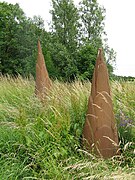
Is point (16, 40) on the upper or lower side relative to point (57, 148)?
upper

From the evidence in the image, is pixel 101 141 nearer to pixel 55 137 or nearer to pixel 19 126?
pixel 55 137

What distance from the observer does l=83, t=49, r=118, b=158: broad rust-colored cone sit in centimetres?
378

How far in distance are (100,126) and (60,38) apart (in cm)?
2214

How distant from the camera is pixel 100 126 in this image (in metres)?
3.81

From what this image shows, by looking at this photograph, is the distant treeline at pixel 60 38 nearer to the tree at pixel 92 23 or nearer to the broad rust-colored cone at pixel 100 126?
the tree at pixel 92 23

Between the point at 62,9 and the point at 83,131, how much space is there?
22245 mm

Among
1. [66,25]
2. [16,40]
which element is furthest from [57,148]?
[66,25]

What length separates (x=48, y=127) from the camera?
3.76 metres

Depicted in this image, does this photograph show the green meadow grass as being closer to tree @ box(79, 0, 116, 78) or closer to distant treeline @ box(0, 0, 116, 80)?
distant treeline @ box(0, 0, 116, 80)

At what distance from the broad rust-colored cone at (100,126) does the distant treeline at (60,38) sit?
16.0 m

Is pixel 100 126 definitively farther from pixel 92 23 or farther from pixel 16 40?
pixel 92 23

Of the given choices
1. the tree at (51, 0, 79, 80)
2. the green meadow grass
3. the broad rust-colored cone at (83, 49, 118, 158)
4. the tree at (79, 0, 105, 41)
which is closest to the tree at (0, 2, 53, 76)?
the tree at (51, 0, 79, 80)

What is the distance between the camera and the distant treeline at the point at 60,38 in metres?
22.3

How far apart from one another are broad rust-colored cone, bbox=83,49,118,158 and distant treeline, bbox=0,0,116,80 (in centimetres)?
1603
